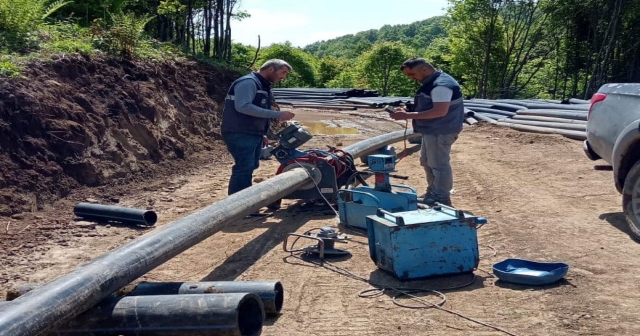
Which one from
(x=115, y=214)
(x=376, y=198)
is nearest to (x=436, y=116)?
(x=376, y=198)

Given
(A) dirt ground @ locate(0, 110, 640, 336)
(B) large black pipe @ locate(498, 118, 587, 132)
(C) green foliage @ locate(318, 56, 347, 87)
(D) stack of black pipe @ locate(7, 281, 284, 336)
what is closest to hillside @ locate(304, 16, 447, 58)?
(C) green foliage @ locate(318, 56, 347, 87)

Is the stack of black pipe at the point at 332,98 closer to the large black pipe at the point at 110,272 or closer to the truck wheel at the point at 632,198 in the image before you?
the truck wheel at the point at 632,198

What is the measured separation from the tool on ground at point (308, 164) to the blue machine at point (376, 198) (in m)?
1.06

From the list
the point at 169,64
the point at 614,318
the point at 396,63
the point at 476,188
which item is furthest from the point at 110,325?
the point at 396,63

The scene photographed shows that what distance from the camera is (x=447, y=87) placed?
27.7 ft

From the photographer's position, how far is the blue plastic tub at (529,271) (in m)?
5.63

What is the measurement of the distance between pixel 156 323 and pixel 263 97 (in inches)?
178

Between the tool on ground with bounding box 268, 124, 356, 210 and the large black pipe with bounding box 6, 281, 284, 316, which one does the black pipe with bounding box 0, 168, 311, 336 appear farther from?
the tool on ground with bounding box 268, 124, 356, 210

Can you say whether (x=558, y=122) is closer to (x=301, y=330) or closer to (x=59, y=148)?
(x=59, y=148)

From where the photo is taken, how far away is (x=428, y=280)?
5934 millimetres

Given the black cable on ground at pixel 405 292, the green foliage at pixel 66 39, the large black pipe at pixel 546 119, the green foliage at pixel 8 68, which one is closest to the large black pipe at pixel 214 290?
the black cable on ground at pixel 405 292

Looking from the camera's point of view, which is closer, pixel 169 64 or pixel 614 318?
pixel 614 318

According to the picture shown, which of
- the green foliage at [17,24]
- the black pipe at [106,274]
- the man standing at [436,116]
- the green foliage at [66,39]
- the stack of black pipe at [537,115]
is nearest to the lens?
the black pipe at [106,274]

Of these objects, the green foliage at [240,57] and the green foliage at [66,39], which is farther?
the green foliage at [240,57]
